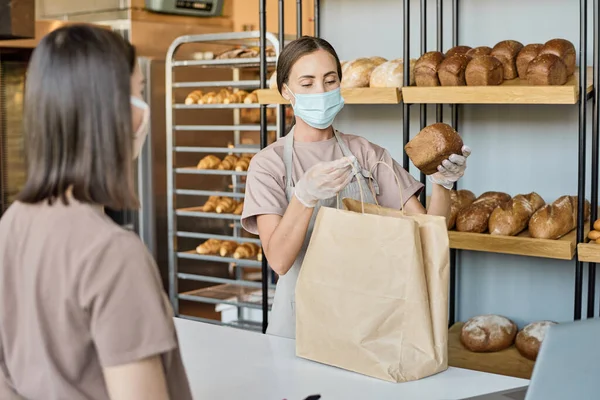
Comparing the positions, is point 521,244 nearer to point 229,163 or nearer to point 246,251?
point 246,251

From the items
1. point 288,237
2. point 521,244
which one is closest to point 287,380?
point 288,237

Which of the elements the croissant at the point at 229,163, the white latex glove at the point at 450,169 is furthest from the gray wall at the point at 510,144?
the croissant at the point at 229,163

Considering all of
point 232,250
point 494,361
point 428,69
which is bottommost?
point 494,361

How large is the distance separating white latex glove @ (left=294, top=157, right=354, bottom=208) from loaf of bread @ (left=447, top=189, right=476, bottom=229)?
3.39 ft

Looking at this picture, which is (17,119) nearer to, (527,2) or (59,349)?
(527,2)

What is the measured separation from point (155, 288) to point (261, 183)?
3.65 feet

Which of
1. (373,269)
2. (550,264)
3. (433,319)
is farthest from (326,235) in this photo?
(550,264)

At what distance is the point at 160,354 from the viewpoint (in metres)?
0.89

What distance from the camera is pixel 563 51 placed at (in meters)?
2.50

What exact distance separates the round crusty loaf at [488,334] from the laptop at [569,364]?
1.71 meters

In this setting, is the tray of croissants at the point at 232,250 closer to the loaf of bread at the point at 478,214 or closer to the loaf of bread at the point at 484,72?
the loaf of bread at the point at 478,214

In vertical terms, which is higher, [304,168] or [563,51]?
[563,51]

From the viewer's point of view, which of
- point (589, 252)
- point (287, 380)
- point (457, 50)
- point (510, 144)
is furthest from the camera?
point (510, 144)

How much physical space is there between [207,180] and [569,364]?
12.4ft
